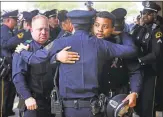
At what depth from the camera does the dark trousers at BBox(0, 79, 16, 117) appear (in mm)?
6887

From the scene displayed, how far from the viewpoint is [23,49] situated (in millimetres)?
3812

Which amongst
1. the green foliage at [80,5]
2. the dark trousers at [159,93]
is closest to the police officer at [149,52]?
the dark trousers at [159,93]

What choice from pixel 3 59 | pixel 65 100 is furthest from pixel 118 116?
pixel 3 59

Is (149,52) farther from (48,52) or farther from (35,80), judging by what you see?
(48,52)

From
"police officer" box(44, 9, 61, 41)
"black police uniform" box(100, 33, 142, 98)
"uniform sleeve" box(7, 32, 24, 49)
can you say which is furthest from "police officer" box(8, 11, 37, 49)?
"black police uniform" box(100, 33, 142, 98)

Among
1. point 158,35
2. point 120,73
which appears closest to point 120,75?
point 120,73

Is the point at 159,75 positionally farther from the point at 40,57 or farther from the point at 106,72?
the point at 40,57

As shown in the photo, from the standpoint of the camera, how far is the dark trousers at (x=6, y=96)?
6887 mm

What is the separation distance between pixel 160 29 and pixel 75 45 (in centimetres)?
242

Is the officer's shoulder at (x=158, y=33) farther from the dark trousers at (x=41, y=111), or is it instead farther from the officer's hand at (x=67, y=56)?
the officer's hand at (x=67, y=56)

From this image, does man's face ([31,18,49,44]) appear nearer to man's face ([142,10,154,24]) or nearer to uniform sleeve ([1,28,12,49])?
man's face ([142,10,154,24])

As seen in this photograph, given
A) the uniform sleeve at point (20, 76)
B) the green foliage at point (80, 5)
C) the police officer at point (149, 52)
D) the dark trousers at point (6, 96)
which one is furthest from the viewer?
the green foliage at point (80, 5)

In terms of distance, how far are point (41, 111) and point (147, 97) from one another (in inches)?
81.2

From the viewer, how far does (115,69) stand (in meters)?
4.00
